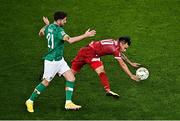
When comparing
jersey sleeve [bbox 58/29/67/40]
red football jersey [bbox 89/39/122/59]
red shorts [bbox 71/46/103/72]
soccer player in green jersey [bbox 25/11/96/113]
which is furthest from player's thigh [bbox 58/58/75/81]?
red football jersey [bbox 89/39/122/59]

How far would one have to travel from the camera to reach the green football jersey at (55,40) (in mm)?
12875

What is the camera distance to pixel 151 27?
18.5 meters

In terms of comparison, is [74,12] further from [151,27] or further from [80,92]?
[80,92]

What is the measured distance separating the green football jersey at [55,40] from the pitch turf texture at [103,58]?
1.21 m

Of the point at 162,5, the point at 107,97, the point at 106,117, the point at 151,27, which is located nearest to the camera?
the point at 106,117

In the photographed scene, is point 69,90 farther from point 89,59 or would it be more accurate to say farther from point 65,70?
point 89,59

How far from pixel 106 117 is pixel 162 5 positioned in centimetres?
796

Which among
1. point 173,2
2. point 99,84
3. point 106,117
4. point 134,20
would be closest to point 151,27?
point 134,20

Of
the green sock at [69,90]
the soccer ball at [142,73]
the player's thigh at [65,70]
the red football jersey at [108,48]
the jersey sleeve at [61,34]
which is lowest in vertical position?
the green sock at [69,90]

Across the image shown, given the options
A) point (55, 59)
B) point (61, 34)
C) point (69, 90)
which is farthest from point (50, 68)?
point (61, 34)

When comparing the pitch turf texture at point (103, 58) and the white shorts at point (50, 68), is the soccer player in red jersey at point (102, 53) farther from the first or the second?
the white shorts at point (50, 68)

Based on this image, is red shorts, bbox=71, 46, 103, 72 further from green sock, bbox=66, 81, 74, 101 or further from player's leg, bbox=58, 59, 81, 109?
green sock, bbox=66, 81, 74, 101

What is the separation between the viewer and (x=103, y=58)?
655 inches

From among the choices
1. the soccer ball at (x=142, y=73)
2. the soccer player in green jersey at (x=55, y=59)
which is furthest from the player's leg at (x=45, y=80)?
the soccer ball at (x=142, y=73)
